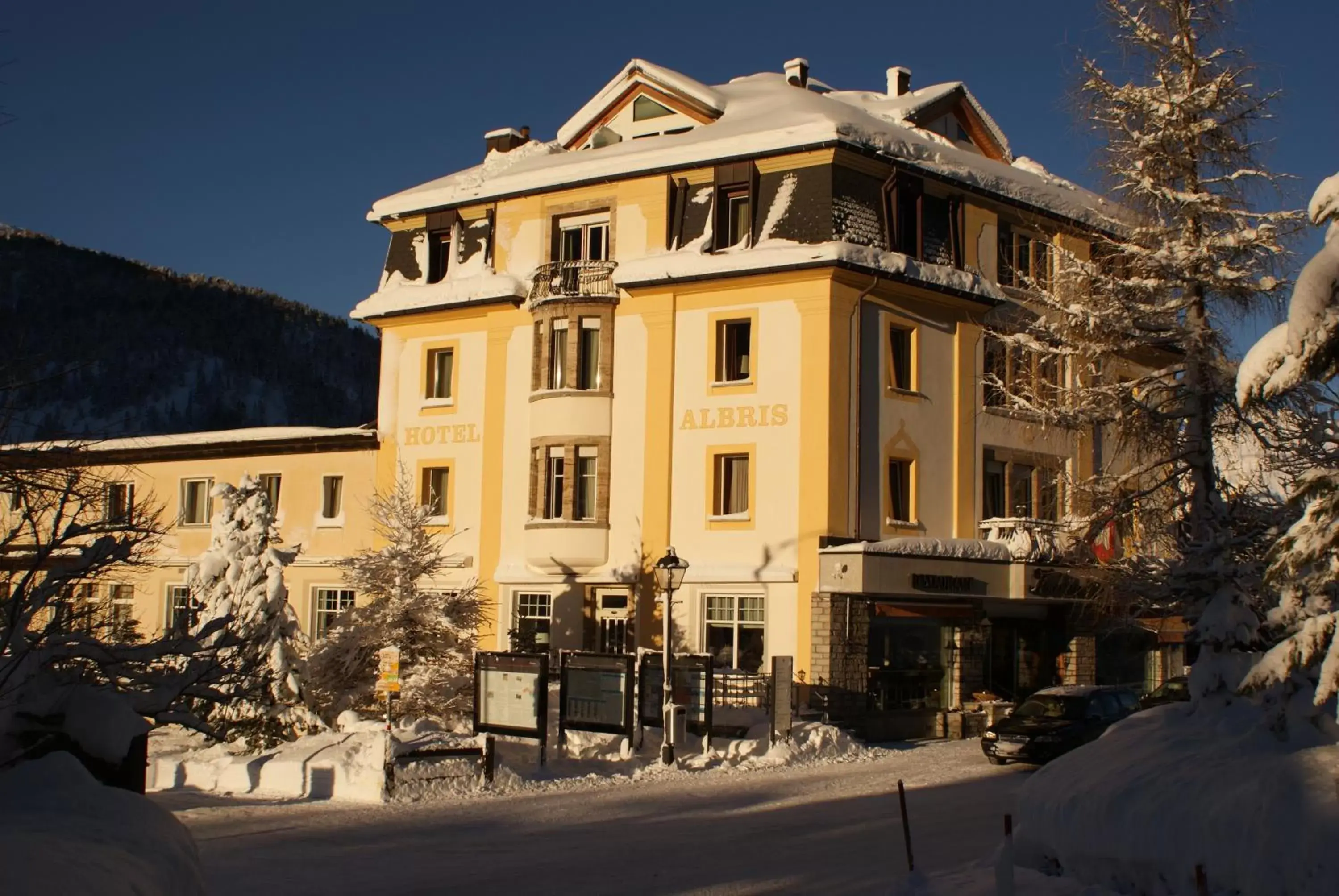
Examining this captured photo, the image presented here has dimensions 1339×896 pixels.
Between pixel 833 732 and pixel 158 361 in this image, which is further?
pixel 158 361

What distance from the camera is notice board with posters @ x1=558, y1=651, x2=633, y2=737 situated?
23.8 m

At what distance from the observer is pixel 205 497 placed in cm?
4269

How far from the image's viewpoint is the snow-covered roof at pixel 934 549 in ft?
102

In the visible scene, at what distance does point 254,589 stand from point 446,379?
52.8 feet

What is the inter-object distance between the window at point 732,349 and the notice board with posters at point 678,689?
9.76m

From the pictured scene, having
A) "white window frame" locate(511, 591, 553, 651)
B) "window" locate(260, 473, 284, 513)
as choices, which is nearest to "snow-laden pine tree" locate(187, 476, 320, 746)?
"white window frame" locate(511, 591, 553, 651)

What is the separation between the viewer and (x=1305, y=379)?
27.4 ft

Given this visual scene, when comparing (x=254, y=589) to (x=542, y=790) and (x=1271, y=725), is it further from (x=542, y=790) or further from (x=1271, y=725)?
(x=1271, y=725)

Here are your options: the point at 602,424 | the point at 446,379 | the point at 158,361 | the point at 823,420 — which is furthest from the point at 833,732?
the point at 158,361

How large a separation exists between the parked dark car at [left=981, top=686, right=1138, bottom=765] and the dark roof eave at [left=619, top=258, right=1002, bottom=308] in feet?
34.7

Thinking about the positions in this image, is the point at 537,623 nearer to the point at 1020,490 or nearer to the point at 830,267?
the point at 830,267

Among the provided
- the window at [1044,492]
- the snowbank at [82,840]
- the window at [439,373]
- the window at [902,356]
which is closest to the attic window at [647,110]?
the window at [439,373]

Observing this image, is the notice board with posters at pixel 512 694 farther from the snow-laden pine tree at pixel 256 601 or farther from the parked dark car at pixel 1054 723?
the parked dark car at pixel 1054 723

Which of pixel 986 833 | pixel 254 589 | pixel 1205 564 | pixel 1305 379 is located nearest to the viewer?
pixel 1305 379
